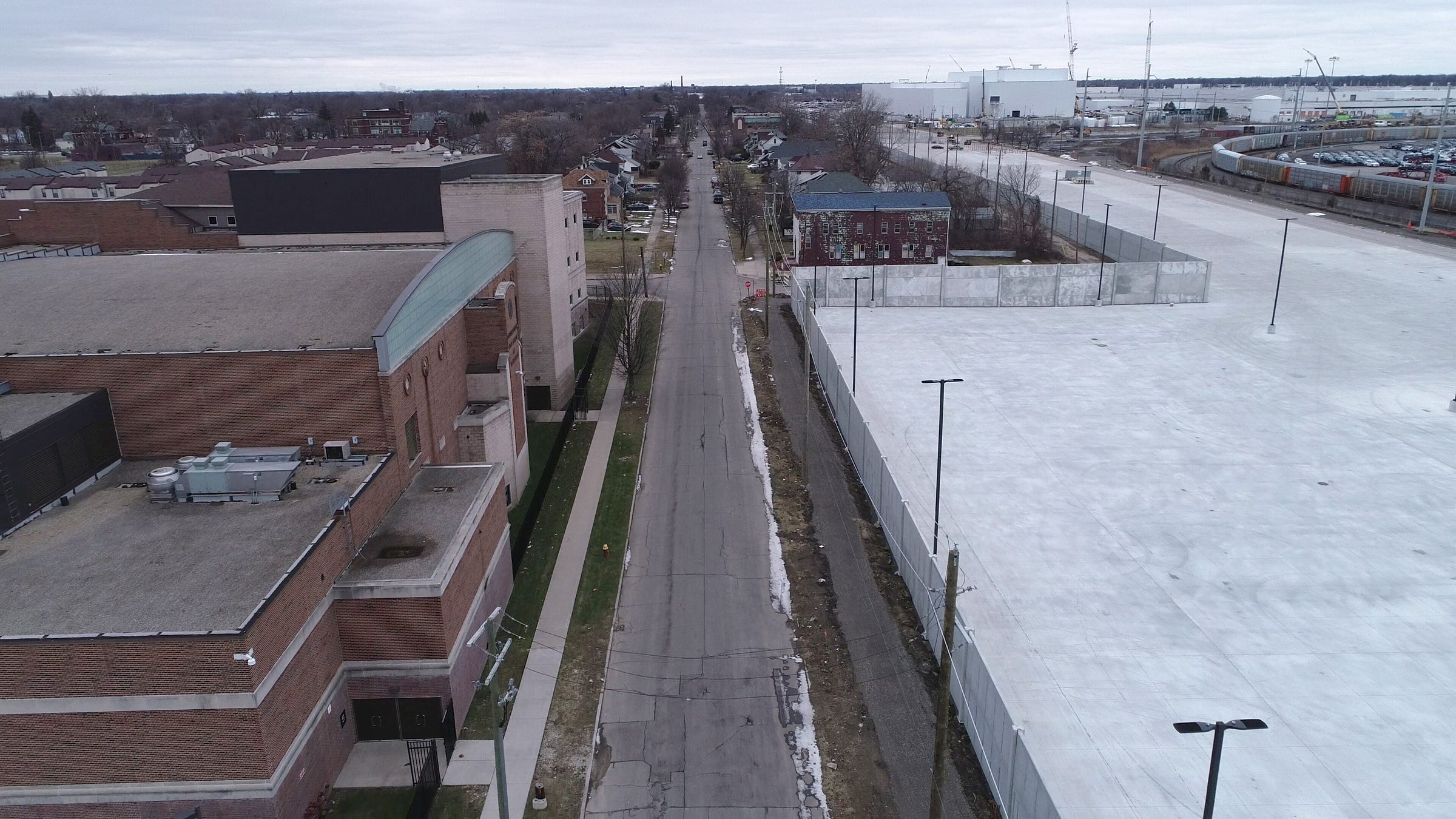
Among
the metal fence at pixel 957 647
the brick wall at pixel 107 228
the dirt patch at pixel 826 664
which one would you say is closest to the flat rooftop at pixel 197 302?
the dirt patch at pixel 826 664

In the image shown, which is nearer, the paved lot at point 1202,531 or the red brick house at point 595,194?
the paved lot at point 1202,531

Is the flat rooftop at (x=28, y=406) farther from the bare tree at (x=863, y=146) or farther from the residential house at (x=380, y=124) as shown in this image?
the residential house at (x=380, y=124)

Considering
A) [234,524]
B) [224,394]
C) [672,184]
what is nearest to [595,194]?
[672,184]

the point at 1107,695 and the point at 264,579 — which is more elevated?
the point at 264,579

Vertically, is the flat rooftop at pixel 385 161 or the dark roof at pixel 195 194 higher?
the flat rooftop at pixel 385 161

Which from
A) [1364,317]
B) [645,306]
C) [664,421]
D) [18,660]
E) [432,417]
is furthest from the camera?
[645,306]

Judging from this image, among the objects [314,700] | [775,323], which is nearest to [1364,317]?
[775,323]

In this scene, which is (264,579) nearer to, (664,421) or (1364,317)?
(664,421)

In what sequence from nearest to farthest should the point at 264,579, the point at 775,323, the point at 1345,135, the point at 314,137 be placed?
1. the point at 264,579
2. the point at 775,323
3. the point at 1345,135
4. the point at 314,137
